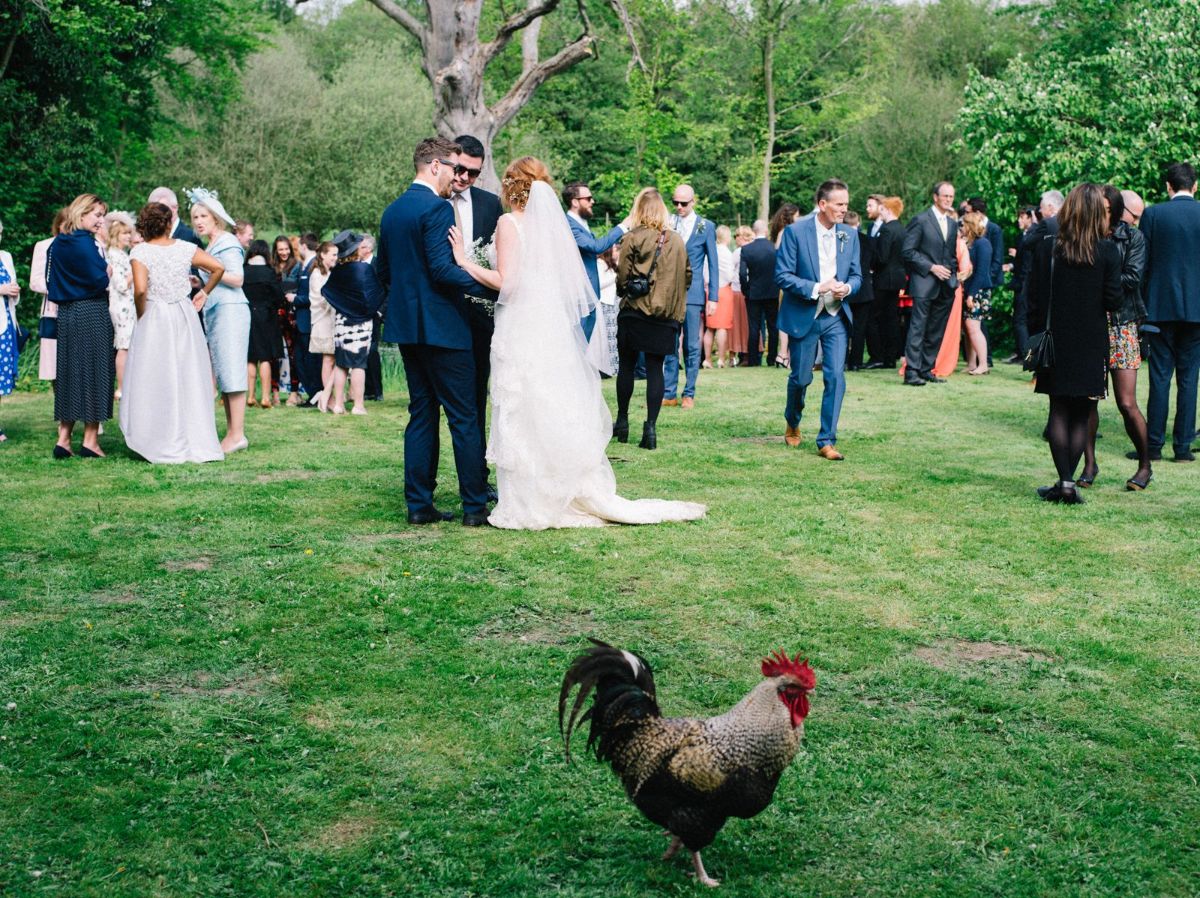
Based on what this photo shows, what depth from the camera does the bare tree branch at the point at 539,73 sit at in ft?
54.8

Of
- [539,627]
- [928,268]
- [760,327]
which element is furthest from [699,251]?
[539,627]

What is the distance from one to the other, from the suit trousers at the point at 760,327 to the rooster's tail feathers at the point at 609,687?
609 inches

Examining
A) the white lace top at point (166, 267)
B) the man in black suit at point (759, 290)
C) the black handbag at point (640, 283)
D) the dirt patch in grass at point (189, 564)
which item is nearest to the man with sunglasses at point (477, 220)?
the dirt patch in grass at point (189, 564)

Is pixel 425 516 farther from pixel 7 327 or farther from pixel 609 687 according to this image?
pixel 7 327

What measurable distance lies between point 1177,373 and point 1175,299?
2.08 feet

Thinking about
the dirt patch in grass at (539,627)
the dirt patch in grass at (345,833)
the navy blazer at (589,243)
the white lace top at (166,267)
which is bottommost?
the dirt patch in grass at (345,833)

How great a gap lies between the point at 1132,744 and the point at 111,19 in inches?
883

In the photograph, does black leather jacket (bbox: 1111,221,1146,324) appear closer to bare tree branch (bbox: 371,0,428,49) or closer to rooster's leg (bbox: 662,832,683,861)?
rooster's leg (bbox: 662,832,683,861)

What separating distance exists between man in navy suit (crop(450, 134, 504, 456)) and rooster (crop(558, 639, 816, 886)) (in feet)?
14.7

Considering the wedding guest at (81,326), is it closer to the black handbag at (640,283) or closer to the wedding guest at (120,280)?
the wedding guest at (120,280)

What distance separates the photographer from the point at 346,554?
7109mm

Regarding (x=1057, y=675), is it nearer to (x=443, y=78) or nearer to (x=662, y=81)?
(x=443, y=78)

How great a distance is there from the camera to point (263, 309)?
574 inches

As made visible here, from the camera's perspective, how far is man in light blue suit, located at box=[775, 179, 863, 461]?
10047mm
